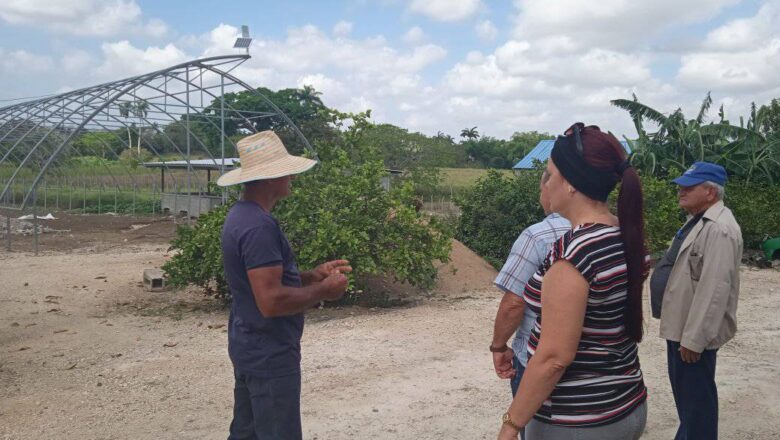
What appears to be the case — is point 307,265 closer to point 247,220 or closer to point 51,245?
point 247,220

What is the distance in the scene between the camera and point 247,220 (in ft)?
9.04

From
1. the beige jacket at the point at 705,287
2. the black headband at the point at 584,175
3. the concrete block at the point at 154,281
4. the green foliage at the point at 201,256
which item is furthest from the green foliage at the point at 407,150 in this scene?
the black headband at the point at 584,175

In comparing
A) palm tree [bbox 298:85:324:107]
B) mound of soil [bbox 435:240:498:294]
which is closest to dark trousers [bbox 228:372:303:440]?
mound of soil [bbox 435:240:498:294]

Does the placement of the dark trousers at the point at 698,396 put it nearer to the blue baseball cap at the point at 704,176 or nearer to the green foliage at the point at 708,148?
the blue baseball cap at the point at 704,176

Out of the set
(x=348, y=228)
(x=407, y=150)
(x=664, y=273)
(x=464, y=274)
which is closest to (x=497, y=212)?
(x=464, y=274)

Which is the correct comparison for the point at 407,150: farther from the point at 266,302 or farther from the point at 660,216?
the point at 266,302

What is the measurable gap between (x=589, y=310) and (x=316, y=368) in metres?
4.01

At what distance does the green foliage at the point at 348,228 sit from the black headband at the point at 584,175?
225 inches

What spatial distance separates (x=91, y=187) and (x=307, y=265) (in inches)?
883

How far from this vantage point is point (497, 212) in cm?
1126

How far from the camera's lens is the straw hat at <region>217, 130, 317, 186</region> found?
2924 millimetres

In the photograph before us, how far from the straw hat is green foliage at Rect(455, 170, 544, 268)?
26.7 feet

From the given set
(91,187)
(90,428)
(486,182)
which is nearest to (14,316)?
(90,428)

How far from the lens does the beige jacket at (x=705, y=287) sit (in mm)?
3432
